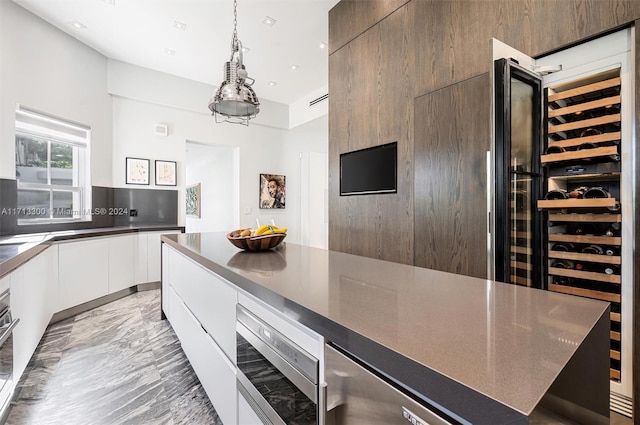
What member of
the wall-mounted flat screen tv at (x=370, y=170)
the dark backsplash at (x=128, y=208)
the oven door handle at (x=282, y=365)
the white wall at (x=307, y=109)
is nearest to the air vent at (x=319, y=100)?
the white wall at (x=307, y=109)

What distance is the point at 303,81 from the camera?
489 centimetres

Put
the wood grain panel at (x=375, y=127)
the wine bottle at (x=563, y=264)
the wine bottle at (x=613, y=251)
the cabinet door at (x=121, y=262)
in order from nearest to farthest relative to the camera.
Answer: the wine bottle at (x=613, y=251), the wine bottle at (x=563, y=264), the wood grain panel at (x=375, y=127), the cabinet door at (x=121, y=262)

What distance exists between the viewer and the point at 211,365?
156 cm

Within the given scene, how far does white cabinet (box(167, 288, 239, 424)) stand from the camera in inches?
51.9

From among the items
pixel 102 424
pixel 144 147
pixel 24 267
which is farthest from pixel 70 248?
pixel 102 424

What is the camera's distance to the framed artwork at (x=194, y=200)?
7737 millimetres

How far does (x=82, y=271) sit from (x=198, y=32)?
2.94 metres

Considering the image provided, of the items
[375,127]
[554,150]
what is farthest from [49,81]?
[554,150]

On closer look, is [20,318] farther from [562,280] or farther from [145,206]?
[562,280]

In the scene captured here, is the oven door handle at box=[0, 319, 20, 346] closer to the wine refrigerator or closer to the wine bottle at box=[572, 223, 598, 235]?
the wine refrigerator

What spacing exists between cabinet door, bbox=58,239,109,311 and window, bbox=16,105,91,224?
1.87ft

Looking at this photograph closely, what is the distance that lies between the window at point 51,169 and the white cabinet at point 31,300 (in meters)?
0.78

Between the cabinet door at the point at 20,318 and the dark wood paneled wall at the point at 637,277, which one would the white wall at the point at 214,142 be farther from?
the dark wood paneled wall at the point at 637,277

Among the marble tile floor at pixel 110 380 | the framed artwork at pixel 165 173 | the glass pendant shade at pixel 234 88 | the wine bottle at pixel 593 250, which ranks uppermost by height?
the glass pendant shade at pixel 234 88
